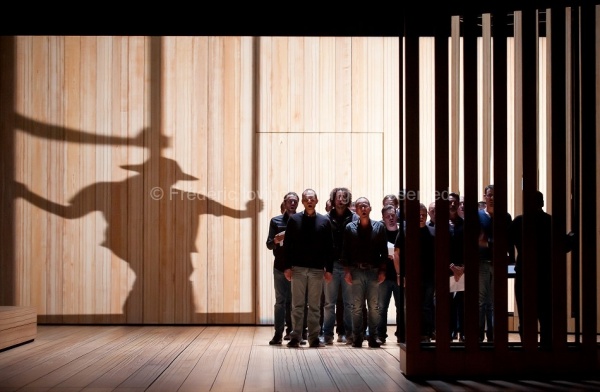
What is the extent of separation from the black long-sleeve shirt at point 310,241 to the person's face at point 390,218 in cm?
66

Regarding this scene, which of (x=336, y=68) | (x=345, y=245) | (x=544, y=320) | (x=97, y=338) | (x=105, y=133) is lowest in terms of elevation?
(x=97, y=338)

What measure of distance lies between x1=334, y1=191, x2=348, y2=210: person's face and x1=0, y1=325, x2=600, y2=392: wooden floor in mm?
1266

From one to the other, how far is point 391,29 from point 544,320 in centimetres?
341

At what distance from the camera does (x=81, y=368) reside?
517cm

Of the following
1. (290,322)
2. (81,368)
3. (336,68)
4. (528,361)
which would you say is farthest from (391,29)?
(81,368)

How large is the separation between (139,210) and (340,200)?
2.67 meters

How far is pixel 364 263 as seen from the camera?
21.1ft

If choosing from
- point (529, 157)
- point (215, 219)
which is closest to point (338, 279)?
point (215, 219)

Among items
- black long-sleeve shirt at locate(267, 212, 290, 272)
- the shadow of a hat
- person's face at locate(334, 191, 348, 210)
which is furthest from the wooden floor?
the shadow of a hat

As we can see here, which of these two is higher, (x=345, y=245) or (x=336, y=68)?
(x=336, y=68)

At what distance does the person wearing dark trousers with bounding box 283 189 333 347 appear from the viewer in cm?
645

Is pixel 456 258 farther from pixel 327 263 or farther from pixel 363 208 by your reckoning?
pixel 327 263

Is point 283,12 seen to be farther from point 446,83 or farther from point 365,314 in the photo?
point 365,314

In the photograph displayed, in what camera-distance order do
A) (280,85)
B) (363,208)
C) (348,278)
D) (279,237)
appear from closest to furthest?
(363,208)
(348,278)
(279,237)
(280,85)
